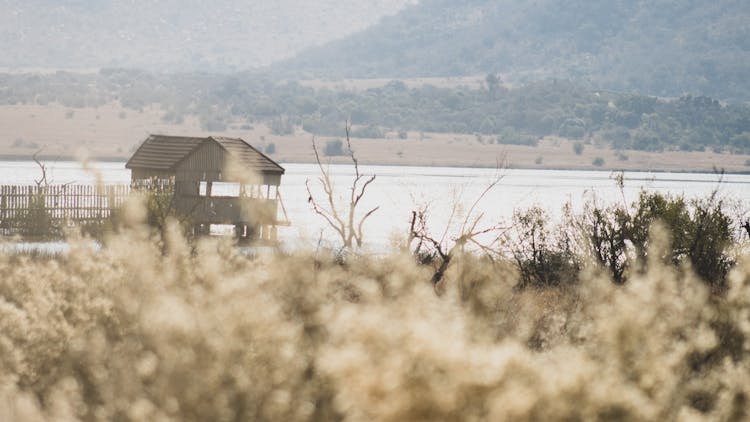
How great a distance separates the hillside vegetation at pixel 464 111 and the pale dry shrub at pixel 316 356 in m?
149

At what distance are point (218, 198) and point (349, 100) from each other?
526ft

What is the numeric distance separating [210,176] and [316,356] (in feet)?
81.8

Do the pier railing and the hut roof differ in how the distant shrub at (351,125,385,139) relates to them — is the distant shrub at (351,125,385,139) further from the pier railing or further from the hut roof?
the pier railing

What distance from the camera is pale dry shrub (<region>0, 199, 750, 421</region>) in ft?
20.4

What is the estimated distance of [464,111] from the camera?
182 metres

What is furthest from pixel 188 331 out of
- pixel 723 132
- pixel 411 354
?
pixel 723 132

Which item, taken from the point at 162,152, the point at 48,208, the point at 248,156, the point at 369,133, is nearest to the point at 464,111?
the point at 369,133

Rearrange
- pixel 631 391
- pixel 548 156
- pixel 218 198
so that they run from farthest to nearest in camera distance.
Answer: pixel 548 156, pixel 218 198, pixel 631 391

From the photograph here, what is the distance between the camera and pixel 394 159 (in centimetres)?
14750

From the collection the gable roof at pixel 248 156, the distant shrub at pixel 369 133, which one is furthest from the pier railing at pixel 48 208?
the distant shrub at pixel 369 133

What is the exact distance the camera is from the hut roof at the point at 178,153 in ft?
110

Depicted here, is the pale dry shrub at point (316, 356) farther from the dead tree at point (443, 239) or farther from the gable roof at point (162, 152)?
the gable roof at point (162, 152)

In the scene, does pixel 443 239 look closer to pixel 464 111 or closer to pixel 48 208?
pixel 48 208

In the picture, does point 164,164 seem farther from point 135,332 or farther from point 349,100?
point 349,100
